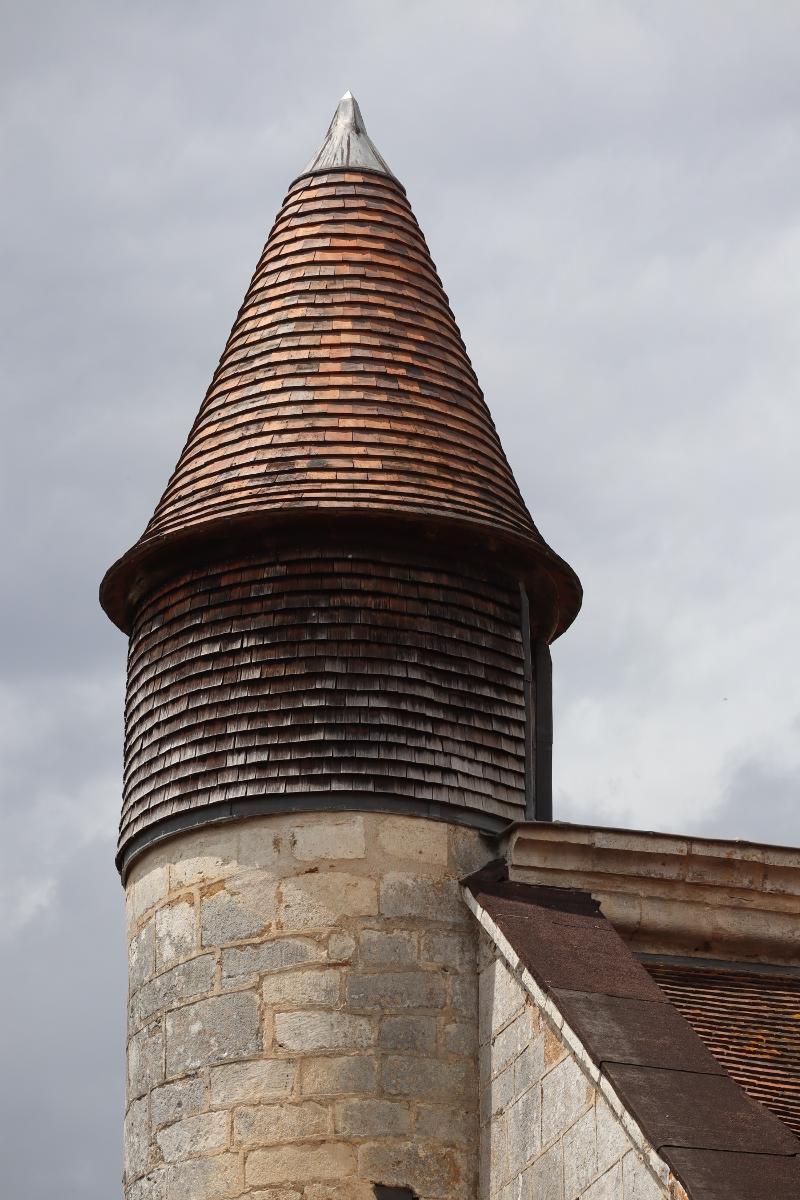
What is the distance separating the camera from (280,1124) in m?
11.8

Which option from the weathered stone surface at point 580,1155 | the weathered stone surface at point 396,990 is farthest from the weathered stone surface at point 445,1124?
the weathered stone surface at point 580,1155

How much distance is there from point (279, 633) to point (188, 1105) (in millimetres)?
2777

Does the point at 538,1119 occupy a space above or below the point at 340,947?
below

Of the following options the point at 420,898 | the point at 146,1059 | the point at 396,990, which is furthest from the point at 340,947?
the point at 146,1059

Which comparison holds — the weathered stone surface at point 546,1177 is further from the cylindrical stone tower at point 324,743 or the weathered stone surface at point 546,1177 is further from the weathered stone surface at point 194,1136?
the weathered stone surface at point 194,1136

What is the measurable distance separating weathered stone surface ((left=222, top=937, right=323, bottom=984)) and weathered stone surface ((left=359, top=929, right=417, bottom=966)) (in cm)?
26

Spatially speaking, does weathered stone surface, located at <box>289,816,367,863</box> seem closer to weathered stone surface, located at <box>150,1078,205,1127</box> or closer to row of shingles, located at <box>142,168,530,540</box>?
weathered stone surface, located at <box>150,1078,205,1127</box>

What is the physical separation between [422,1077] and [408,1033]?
0.82ft

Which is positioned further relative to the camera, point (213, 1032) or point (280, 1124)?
point (213, 1032)

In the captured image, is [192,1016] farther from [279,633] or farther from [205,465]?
[205,465]

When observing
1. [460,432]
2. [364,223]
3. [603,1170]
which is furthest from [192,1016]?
[364,223]

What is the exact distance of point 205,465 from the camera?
13.9 meters

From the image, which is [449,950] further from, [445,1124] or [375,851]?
[445,1124]

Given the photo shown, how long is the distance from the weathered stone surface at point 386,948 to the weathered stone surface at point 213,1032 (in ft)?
2.21
